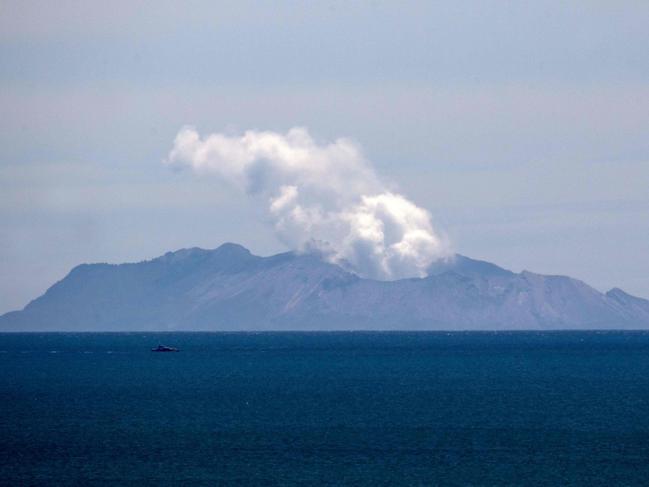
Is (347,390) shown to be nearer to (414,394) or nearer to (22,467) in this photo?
(414,394)

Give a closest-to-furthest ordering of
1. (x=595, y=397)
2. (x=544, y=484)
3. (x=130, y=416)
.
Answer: (x=544, y=484) → (x=130, y=416) → (x=595, y=397)

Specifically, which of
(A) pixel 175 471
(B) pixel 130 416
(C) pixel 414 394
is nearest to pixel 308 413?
(B) pixel 130 416

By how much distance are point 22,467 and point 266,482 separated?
17.7m

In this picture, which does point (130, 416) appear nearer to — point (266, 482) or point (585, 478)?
point (266, 482)

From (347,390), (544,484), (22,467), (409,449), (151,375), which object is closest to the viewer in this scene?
(544,484)

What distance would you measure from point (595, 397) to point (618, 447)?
49.8 metres

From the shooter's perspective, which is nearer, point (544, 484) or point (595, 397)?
point (544, 484)

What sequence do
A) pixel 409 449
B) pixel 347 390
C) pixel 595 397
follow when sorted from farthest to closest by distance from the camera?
pixel 347 390 → pixel 595 397 → pixel 409 449

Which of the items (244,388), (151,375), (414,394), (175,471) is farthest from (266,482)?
(151,375)

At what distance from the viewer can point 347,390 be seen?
15250 centimetres

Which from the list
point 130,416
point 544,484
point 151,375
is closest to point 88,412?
point 130,416

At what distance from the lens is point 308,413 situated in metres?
120

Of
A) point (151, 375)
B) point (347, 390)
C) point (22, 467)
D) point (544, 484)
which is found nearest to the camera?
point (544, 484)

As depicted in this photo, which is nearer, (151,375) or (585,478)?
(585,478)
